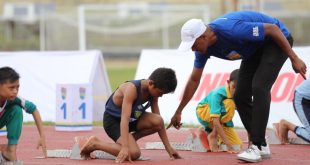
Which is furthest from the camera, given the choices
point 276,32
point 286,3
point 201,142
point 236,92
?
point 286,3

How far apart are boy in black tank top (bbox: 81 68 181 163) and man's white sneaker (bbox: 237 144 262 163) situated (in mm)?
810

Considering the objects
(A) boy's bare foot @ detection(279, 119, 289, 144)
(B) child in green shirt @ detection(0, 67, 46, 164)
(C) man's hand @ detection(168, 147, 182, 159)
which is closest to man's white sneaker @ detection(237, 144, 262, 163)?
(C) man's hand @ detection(168, 147, 182, 159)

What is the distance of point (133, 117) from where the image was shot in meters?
9.34

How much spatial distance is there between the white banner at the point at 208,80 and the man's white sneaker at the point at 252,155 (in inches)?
203

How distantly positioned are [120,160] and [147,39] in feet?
111

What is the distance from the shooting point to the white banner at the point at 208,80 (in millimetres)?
14104

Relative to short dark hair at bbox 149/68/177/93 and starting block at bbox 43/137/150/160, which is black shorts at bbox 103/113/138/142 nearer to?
starting block at bbox 43/137/150/160

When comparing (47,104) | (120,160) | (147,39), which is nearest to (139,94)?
(120,160)

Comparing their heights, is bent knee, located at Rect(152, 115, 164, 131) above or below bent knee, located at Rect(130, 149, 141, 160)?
above

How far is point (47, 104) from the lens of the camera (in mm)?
16281

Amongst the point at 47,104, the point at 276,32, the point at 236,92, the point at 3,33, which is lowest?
the point at 3,33

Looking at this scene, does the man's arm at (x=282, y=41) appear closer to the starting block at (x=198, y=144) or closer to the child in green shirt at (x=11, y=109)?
the starting block at (x=198, y=144)

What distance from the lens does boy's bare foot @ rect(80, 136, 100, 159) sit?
9195 mm

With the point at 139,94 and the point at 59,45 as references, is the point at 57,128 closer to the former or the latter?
the point at 139,94
